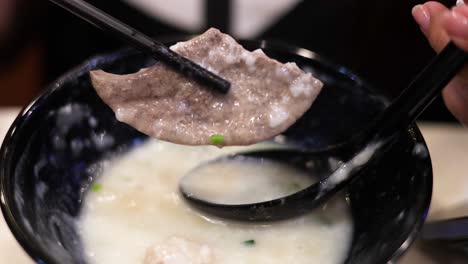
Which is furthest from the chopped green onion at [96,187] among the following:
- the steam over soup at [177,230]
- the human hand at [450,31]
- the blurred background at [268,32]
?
the blurred background at [268,32]

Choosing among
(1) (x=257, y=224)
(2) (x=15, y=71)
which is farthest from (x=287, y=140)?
(2) (x=15, y=71)

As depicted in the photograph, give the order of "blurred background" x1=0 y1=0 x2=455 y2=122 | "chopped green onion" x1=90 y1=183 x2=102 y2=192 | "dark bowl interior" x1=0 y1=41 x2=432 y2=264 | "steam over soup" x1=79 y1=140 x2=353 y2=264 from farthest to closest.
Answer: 1. "blurred background" x1=0 y1=0 x2=455 y2=122
2. "chopped green onion" x1=90 y1=183 x2=102 y2=192
3. "steam over soup" x1=79 y1=140 x2=353 y2=264
4. "dark bowl interior" x1=0 y1=41 x2=432 y2=264

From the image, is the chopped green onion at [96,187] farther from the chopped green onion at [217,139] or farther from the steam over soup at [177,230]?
the chopped green onion at [217,139]

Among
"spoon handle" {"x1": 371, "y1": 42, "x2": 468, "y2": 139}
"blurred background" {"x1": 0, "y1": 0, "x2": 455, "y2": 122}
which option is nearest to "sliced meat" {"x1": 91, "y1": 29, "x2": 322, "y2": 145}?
"spoon handle" {"x1": 371, "y1": 42, "x2": 468, "y2": 139}

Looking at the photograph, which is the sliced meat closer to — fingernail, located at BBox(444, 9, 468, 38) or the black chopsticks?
the black chopsticks

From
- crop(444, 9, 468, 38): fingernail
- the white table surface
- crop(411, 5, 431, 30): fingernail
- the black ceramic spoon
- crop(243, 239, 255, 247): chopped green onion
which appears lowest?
crop(243, 239, 255, 247): chopped green onion
